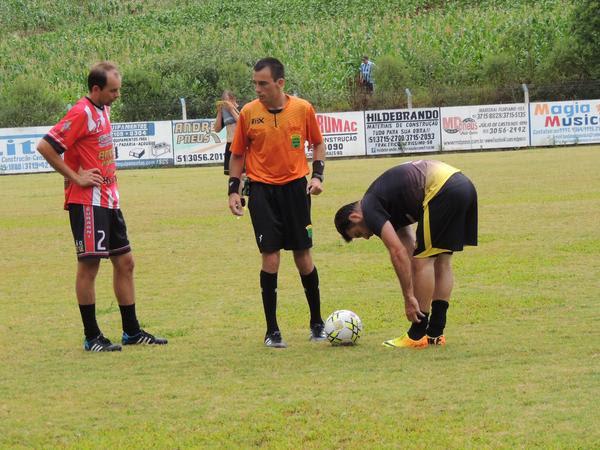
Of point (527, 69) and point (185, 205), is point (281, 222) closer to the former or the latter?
point (185, 205)

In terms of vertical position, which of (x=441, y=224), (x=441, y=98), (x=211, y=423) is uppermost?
(x=441, y=98)

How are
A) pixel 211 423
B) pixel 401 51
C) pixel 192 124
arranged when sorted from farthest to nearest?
1. pixel 401 51
2. pixel 192 124
3. pixel 211 423

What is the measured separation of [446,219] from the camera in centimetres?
734

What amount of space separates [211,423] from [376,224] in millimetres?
1953

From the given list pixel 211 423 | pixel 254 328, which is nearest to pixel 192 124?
pixel 254 328

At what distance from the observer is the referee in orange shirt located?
7.88m

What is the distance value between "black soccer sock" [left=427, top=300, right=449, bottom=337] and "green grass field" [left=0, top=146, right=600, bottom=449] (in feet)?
0.49

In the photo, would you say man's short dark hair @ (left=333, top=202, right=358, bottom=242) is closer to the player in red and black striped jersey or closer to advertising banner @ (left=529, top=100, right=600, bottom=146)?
the player in red and black striped jersey

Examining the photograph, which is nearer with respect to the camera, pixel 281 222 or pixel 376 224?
pixel 376 224

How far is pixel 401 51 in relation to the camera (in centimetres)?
5006

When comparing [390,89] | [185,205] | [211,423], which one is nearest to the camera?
[211,423]

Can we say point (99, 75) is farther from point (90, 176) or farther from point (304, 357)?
point (304, 357)

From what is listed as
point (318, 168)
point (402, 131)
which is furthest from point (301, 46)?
point (318, 168)

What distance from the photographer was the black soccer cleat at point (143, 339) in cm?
805
